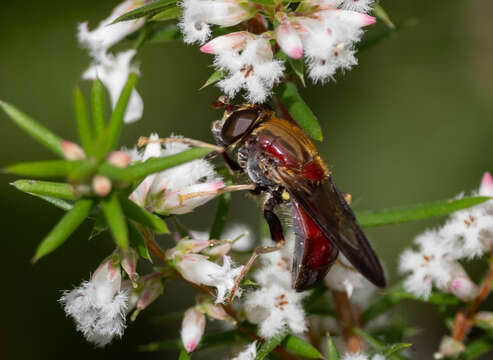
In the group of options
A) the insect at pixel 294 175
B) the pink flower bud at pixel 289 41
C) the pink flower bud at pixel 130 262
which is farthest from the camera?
the insect at pixel 294 175

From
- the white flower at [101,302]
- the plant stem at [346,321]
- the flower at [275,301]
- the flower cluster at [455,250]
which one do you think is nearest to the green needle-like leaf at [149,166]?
the white flower at [101,302]

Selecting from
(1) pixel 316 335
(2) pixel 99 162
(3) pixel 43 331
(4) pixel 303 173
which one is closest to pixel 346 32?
(4) pixel 303 173

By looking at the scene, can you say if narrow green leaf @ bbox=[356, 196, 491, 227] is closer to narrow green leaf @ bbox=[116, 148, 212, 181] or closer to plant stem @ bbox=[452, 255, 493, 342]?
plant stem @ bbox=[452, 255, 493, 342]

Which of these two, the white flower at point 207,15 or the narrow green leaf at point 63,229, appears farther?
the white flower at point 207,15

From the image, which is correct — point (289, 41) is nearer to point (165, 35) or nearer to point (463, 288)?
point (165, 35)

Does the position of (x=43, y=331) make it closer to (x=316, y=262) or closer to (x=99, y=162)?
(x=316, y=262)

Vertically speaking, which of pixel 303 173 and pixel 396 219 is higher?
pixel 303 173

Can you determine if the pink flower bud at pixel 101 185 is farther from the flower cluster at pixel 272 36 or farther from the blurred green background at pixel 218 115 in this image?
the blurred green background at pixel 218 115
